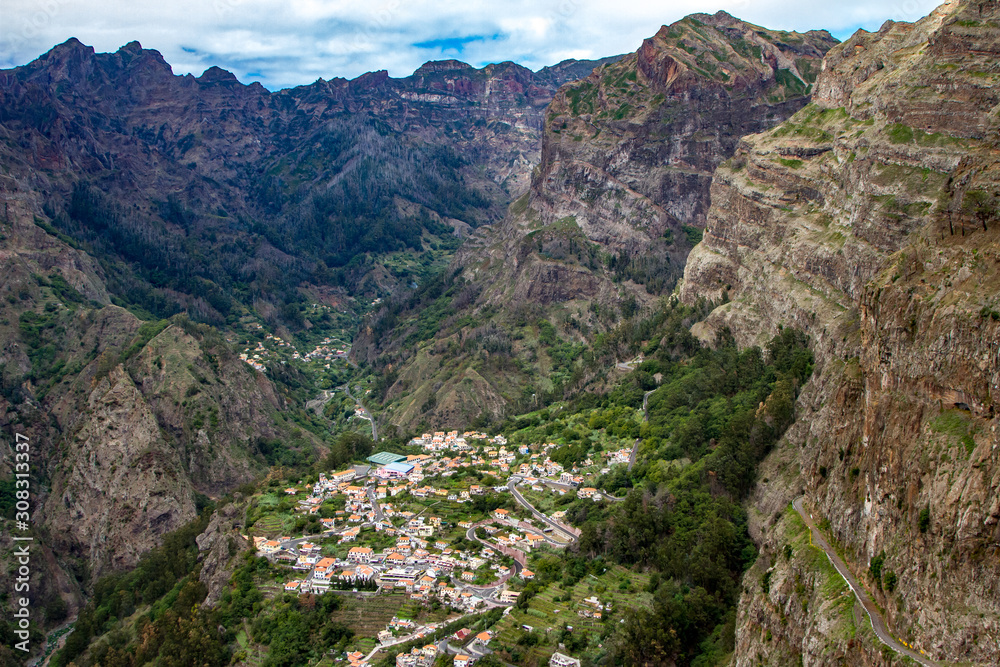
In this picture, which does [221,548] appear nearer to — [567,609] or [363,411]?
[567,609]

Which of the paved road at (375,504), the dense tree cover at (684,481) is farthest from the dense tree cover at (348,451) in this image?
the dense tree cover at (684,481)

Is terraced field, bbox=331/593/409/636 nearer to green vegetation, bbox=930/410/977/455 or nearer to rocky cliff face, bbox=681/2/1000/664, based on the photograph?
rocky cliff face, bbox=681/2/1000/664

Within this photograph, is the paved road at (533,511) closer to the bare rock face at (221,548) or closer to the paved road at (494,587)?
the paved road at (494,587)

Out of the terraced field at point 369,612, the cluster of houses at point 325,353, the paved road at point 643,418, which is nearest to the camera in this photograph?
the terraced field at point 369,612

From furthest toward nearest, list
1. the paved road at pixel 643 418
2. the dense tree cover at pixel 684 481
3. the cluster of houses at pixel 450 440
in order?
the cluster of houses at pixel 450 440, the paved road at pixel 643 418, the dense tree cover at pixel 684 481

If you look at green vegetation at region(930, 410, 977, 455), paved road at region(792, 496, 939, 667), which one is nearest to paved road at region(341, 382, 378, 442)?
paved road at region(792, 496, 939, 667)

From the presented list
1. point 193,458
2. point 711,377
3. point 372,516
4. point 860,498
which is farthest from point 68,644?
point 860,498

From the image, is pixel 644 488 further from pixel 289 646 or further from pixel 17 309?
pixel 17 309
